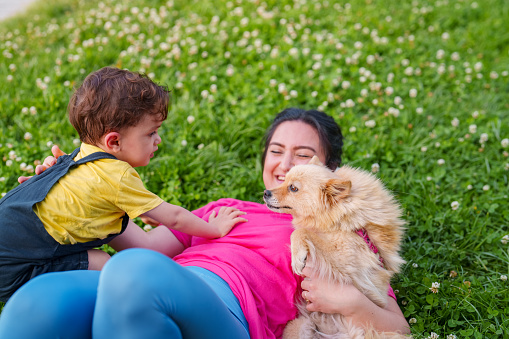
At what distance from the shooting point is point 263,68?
5387 millimetres

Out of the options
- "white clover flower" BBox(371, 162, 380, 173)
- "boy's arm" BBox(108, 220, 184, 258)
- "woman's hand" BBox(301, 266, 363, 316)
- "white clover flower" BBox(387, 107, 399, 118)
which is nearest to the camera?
"woman's hand" BBox(301, 266, 363, 316)

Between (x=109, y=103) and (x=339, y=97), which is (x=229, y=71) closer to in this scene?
(x=339, y=97)

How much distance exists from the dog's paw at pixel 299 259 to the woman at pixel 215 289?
66 millimetres

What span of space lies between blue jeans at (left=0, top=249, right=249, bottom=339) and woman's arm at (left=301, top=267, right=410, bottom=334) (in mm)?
677

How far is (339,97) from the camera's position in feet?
16.4

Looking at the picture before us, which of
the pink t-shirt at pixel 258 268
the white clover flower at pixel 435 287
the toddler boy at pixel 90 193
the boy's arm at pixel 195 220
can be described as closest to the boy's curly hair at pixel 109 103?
the toddler boy at pixel 90 193

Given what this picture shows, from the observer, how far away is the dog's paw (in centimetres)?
226

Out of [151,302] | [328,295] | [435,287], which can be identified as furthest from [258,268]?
[435,287]

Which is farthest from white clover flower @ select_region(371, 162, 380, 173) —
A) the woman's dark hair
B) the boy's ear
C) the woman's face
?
the boy's ear

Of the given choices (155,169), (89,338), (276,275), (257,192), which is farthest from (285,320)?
(155,169)

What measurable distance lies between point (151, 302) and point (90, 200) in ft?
2.31

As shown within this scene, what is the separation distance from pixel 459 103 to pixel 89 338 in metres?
4.79

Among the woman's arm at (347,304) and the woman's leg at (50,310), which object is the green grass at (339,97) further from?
the woman's leg at (50,310)

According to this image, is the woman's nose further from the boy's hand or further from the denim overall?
the denim overall
